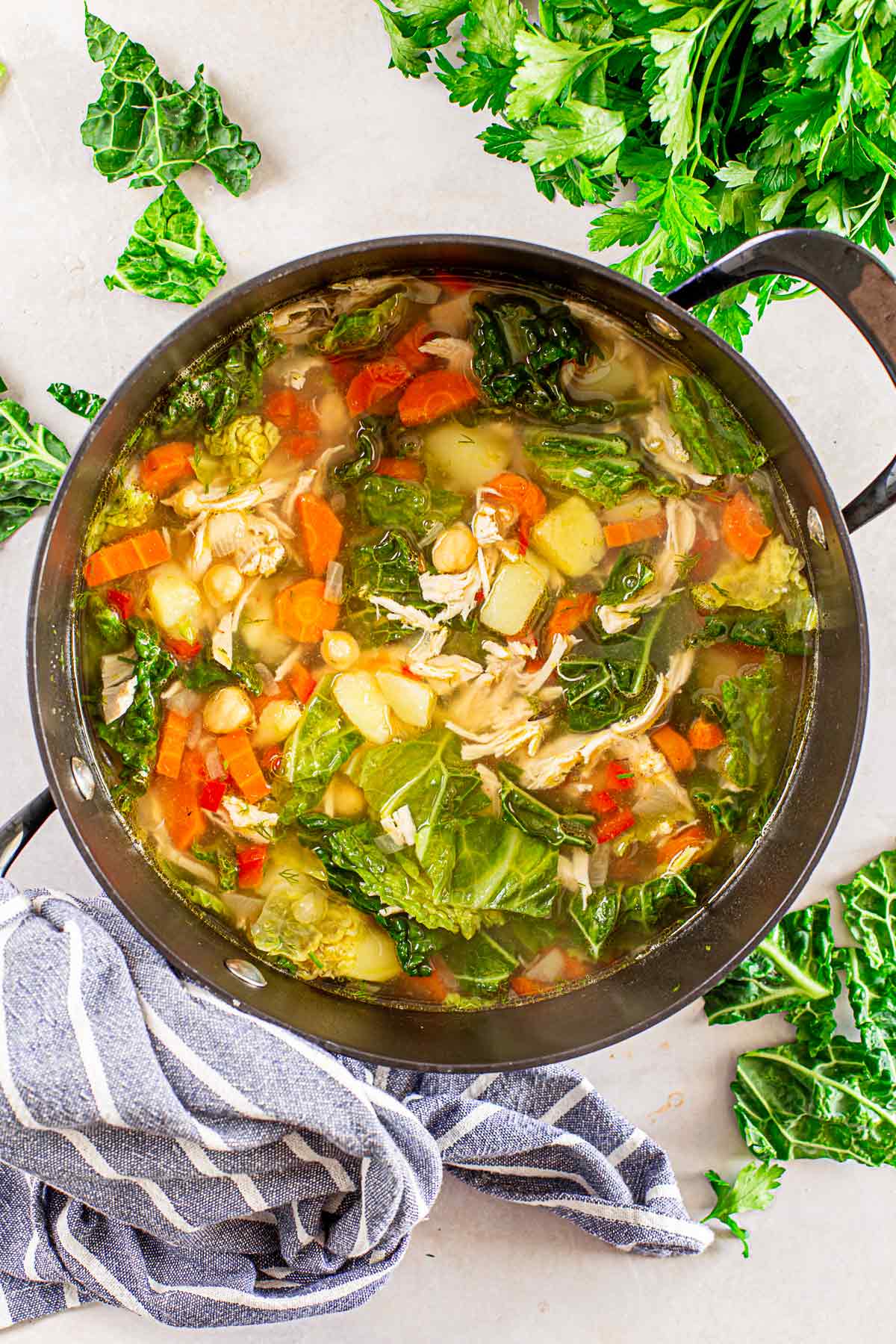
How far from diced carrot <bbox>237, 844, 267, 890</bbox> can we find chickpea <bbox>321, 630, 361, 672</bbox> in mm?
445

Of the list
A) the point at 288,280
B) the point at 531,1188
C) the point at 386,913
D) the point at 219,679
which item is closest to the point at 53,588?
the point at 219,679

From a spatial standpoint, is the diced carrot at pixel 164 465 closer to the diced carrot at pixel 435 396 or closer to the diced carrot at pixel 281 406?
the diced carrot at pixel 281 406

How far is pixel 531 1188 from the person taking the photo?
285 centimetres

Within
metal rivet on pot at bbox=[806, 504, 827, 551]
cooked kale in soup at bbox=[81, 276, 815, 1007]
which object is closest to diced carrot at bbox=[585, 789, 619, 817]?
cooked kale in soup at bbox=[81, 276, 815, 1007]

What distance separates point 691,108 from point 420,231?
73cm

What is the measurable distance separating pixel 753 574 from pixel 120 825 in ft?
5.02

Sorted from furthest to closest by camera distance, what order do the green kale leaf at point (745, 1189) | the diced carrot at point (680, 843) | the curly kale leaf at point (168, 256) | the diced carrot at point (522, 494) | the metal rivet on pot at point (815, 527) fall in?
the green kale leaf at point (745, 1189)
the curly kale leaf at point (168, 256)
the diced carrot at point (680, 843)
the diced carrot at point (522, 494)
the metal rivet on pot at point (815, 527)

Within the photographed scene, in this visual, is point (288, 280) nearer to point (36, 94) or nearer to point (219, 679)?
point (219, 679)

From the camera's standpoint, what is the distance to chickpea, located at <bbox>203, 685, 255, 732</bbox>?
2.48 metres

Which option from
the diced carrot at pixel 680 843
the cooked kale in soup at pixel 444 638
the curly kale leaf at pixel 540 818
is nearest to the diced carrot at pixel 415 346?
the cooked kale in soup at pixel 444 638

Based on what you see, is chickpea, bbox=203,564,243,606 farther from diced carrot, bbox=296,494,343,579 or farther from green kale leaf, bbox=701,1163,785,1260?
green kale leaf, bbox=701,1163,785,1260

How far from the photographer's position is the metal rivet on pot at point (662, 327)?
2289 millimetres

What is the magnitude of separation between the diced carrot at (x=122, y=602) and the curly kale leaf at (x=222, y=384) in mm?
358

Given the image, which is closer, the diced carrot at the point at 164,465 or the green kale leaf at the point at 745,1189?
the diced carrot at the point at 164,465
